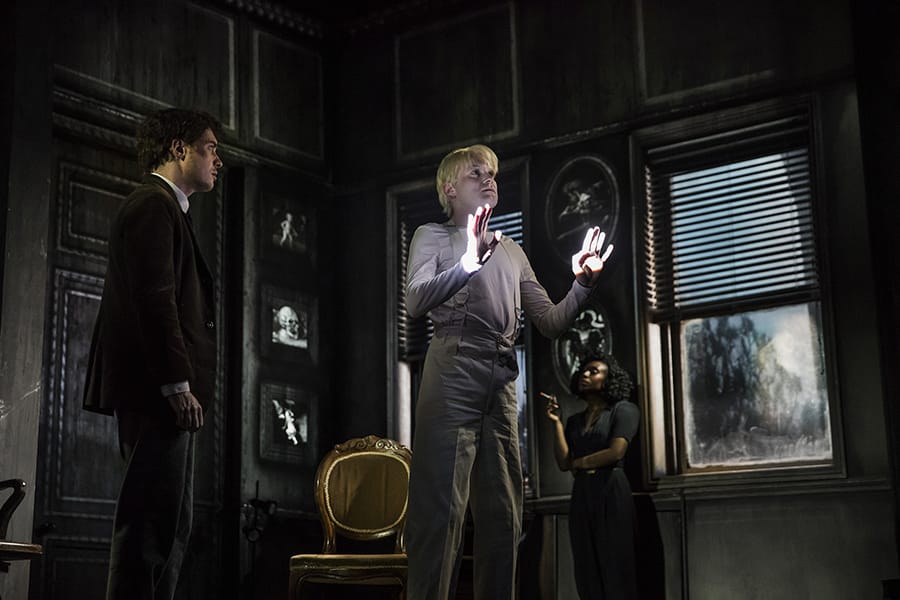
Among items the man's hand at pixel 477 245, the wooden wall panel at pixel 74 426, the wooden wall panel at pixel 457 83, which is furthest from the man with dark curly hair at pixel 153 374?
the wooden wall panel at pixel 457 83

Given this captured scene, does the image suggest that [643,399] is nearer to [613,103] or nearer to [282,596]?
[613,103]

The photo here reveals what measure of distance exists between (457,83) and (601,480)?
97.6 inches

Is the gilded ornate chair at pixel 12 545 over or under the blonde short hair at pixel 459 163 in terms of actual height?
under

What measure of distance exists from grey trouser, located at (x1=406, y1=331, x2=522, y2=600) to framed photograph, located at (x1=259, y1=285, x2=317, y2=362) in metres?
3.26

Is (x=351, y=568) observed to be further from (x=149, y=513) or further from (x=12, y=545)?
(x=149, y=513)

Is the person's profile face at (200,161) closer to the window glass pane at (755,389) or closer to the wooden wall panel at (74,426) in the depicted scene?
the wooden wall panel at (74,426)

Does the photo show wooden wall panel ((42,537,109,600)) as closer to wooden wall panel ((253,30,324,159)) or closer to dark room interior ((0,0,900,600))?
dark room interior ((0,0,900,600))

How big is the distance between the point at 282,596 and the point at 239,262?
5.81ft

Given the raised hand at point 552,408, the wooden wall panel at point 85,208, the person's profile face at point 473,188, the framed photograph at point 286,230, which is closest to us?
the person's profile face at point 473,188

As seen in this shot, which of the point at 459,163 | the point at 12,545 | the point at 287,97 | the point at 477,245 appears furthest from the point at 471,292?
the point at 287,97

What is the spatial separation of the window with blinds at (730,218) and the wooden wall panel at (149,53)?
240 cm

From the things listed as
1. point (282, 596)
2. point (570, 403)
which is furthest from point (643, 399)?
point (282, 596)

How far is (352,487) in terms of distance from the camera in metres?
5.45

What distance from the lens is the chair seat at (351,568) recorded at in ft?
16.1
